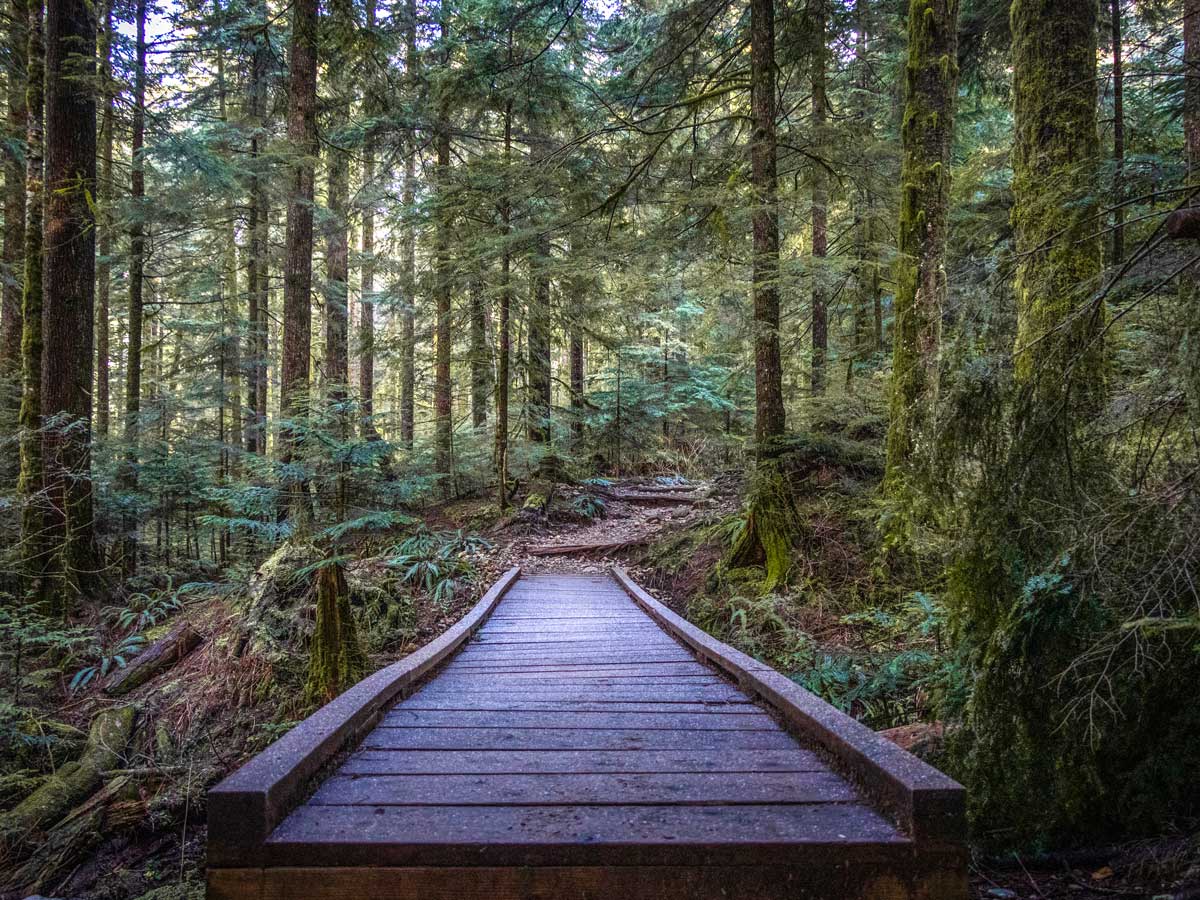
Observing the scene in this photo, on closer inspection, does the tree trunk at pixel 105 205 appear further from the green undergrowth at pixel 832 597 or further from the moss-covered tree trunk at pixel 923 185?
the moss-covered tree trunk at pixel 923 185

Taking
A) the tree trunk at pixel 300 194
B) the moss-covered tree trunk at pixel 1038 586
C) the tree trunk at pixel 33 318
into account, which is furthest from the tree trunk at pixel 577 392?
the moss-covered tree trunk at pixel 1038 586

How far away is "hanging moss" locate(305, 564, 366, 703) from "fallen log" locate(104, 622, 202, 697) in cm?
308

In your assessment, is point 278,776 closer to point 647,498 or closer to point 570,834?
point 570,834

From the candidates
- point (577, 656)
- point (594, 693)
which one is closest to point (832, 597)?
point (577, 656)

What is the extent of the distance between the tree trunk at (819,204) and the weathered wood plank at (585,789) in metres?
6.57

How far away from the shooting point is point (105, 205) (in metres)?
9.02

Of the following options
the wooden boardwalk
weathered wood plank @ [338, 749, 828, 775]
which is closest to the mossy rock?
the wooden boardwalk

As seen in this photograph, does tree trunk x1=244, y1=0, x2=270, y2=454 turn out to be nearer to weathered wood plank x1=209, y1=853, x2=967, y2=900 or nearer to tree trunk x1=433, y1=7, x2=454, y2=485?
tree trunk x1=433, y1=7, x2=454, y2=485

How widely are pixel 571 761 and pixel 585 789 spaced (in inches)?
14.5

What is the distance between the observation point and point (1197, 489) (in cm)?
247

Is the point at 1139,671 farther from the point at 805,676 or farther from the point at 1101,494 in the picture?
the point at 805,676

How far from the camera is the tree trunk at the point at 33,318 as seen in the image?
8.39 m

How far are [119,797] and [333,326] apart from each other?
12.0 m

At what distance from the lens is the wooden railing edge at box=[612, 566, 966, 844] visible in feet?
7.14
